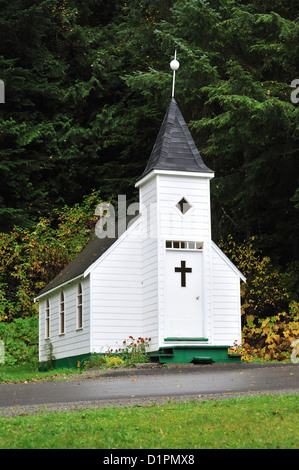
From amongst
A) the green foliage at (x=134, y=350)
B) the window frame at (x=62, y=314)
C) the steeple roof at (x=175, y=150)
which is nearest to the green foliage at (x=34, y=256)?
the window frame at (x=62, y=314)

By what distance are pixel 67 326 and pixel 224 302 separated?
4971 millimetres

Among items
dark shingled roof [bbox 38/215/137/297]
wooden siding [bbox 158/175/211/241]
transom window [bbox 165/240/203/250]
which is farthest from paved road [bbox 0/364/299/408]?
dark shingled roof [bbox 38/215/137/297]

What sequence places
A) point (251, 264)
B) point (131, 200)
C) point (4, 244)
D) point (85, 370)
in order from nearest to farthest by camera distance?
point (85, 370), point (251, 264), point (4, 244), point (131, 200)

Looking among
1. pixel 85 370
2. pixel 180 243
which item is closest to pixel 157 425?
pixel 85 370

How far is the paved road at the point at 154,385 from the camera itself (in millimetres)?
13281

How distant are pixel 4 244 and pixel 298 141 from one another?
41.4ft

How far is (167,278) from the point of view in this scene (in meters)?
20.5

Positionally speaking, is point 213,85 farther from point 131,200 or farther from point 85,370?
point 85,370

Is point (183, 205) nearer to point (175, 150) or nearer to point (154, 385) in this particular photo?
point (175, 150)

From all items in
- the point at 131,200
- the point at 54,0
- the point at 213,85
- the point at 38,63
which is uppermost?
the point at 54,0

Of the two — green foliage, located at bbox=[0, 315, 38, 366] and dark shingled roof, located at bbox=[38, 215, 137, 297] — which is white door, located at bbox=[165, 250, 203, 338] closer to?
dark shingled roof, located at bbox=[38, 215, 137, 297]

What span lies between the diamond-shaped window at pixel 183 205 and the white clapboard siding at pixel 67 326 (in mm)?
3256
